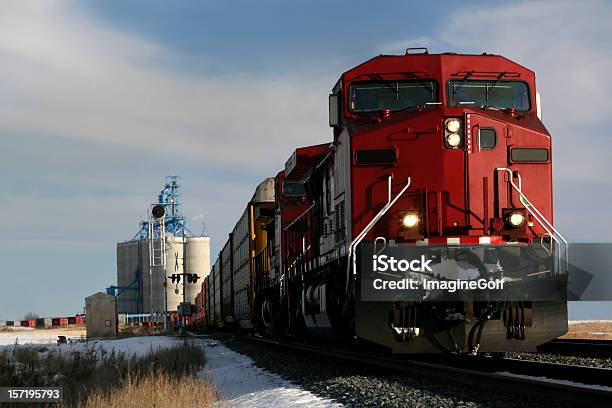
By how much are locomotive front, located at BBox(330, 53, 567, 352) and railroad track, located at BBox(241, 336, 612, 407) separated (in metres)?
0.44

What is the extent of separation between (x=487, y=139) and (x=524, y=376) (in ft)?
11.6

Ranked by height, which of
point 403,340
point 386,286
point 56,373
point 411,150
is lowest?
point 56,373

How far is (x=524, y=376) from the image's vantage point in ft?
33.4

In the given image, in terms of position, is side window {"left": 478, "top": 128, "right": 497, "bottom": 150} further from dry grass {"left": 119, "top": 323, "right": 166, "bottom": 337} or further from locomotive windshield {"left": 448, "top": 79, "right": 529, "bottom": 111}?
dry grass {"left": 119, "top": 323, "right": 166, "bottom": 337}

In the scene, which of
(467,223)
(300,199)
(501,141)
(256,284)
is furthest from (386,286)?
(256,284)

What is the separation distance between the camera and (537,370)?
10859mm

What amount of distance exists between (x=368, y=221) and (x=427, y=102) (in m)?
2.00

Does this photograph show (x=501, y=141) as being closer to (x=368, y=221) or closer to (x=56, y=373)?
(x=368, y=221)

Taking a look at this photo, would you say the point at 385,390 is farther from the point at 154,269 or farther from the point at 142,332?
the point at 154,269

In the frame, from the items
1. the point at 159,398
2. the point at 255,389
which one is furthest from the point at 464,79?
the point at 159,398

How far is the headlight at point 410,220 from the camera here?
11.6 meters

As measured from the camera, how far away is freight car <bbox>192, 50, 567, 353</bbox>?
434 inches

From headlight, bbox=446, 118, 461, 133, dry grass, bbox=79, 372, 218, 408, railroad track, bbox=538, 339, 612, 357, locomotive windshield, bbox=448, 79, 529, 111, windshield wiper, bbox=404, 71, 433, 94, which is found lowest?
railroad track, bbox=538, 339, 612, 357

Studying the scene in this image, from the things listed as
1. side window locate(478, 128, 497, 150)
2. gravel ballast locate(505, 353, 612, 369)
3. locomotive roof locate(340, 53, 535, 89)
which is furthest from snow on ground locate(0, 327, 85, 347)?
side window locate(478, 128, 497, 150)
